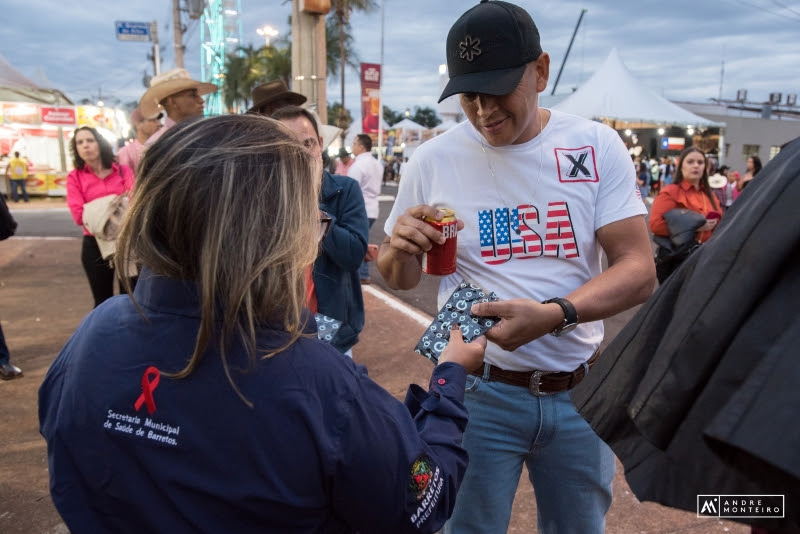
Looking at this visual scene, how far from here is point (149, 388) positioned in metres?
1.09

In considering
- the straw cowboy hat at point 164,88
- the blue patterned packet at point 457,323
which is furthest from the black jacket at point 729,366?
the straw cowboy hat at point 164,88

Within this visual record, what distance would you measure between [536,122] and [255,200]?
3.94 ft

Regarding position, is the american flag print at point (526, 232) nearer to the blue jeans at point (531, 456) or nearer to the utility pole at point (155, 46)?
the blue jeans at point (531, 456)

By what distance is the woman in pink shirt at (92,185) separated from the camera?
5195 millimetres

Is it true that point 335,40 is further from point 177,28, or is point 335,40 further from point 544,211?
point 544,211

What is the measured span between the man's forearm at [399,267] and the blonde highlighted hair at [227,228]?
2.69 ft

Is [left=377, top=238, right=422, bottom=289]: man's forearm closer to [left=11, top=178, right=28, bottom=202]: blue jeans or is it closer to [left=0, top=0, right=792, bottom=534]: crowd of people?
[left=0, top=0, right=792, bottom=534]: crowd of people

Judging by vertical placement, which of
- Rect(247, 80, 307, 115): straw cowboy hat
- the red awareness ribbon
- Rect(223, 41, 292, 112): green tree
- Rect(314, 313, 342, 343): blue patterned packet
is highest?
Rect(223, 41, 292, 112): green tree

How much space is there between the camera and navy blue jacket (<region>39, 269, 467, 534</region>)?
1085 mm

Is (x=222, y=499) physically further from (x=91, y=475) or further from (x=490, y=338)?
(x=490, y=338)

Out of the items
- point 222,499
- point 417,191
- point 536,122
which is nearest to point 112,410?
point 222,499

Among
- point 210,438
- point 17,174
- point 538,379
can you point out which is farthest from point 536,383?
point 17,174

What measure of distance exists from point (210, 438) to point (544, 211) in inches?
50.4

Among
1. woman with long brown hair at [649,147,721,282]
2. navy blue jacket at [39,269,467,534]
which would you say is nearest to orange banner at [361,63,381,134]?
woman with long brown hair at [649,147,721,282]
